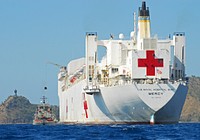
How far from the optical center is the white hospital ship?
80.9m

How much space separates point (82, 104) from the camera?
98.7 metres

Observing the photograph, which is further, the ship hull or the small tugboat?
the small tugboat

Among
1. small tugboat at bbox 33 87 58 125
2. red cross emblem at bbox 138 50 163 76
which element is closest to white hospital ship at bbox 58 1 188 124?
red cross emblem at bbox 138 50 163 76

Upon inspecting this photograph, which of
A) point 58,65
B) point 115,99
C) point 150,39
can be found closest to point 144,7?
point 150,39

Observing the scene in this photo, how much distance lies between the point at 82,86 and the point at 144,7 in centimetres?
1342

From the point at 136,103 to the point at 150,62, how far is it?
411 cm

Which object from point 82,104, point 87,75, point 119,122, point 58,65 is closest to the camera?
point 119,122

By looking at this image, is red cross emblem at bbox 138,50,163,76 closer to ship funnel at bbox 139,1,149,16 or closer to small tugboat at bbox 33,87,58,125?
ship funnel at bbox 139,1,149,16

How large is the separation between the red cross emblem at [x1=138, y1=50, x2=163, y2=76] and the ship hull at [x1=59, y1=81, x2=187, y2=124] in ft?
5.05

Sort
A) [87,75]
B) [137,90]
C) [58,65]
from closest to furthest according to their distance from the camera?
[137,90] → [87,75] → [58,65]

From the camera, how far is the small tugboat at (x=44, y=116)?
138 meters

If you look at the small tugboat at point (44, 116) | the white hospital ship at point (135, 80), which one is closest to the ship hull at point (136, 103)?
the white hospital ship at point (135, 80)

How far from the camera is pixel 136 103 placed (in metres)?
81.1

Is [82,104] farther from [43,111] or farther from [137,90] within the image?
[43,111]
